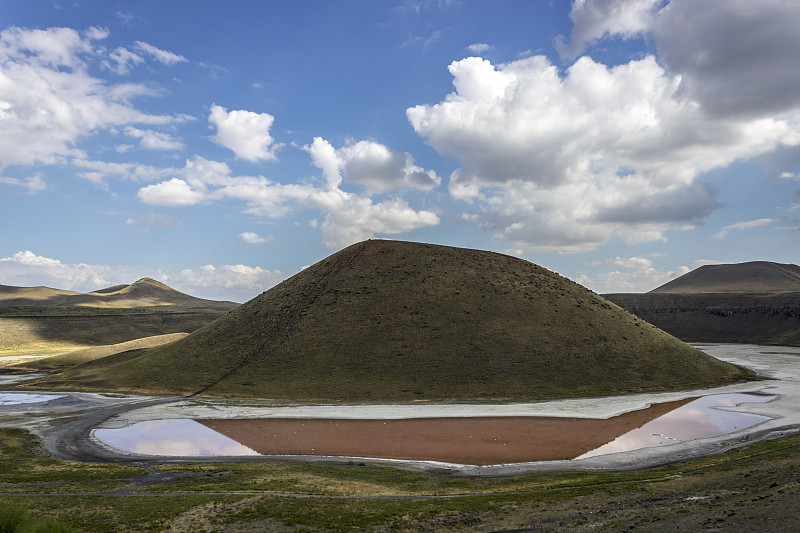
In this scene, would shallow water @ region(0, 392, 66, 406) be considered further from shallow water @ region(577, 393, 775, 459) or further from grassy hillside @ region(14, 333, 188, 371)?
shallow water @ region(577, 393, 775, 459)

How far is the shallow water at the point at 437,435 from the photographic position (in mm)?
39188

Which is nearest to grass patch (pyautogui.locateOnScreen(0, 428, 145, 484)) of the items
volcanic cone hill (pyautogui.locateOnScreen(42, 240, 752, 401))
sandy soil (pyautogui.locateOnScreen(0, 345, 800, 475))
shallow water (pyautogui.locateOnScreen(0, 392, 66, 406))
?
sandy soil (pyautogui.locateOnScreen(0, 345, 800, 475))

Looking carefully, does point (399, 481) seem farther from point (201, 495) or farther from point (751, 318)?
point (751, 318)

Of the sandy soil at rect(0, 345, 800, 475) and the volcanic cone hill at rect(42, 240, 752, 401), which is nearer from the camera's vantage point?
the sandy soil at rect(0, 345, 800, 475)

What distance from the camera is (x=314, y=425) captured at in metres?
50.0

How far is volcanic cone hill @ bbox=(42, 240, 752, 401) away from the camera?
72.1 m

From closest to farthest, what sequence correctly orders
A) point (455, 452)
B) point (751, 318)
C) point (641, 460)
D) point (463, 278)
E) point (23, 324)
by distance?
point (641, 460) < point (455, 452) < point (463, 278) < point (23, 324) < point (751, 318)

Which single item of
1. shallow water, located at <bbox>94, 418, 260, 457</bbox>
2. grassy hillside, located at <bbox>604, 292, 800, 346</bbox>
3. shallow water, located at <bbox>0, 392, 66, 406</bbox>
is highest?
grassy hillside, located at <bbox>604, 292, 800, 346</bbox>

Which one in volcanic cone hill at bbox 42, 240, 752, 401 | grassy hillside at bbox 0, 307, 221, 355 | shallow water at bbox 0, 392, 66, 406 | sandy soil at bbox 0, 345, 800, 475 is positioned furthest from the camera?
grassy hillside at bbox 0, 307, 221, 355

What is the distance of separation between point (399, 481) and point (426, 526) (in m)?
9.33

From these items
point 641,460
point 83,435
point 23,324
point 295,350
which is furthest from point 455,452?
point 23,324

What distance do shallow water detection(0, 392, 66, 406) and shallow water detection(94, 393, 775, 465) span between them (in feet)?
88.3

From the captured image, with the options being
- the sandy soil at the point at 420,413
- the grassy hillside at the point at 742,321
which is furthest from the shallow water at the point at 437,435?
the grassy hillside at the point at 742,321

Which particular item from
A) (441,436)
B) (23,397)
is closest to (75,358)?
(23,397)
